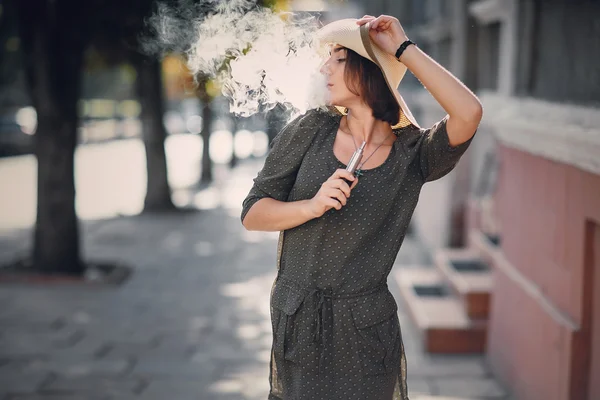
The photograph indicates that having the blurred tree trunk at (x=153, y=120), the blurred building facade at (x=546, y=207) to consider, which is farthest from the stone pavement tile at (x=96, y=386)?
the blurred tree trunk at (x=153, y=120)

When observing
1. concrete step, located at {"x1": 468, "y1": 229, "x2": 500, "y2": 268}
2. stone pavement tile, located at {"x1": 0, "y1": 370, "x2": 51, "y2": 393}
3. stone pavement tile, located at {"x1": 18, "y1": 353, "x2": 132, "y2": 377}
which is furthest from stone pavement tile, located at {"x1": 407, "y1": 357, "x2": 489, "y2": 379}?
stone pavement tile, located at {"x1": 0, "y1": 370, "x2": 51, "y2": 393}

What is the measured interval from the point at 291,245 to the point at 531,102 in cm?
290

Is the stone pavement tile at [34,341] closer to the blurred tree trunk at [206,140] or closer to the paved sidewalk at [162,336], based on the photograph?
the paved sidewalk at [162,336]

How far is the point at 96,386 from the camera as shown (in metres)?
5.18

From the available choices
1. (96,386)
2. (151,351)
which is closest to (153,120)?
(151,351)

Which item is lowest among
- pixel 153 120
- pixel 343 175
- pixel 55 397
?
pixel 55 397

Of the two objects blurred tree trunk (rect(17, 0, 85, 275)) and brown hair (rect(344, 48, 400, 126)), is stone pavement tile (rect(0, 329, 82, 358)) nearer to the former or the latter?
blurred tree trunk (rect(17, 0, 85, 275))

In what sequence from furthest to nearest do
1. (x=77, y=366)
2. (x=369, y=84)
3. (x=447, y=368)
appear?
(x=77, y=366)
(x=447, y=368)
(x=369, y=84)

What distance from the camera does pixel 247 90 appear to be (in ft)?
8.97

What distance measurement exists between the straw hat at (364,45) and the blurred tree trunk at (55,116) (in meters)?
6.42

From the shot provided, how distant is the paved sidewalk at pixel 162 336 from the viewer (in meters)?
5.15

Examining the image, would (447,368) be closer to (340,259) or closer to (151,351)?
(151,351)

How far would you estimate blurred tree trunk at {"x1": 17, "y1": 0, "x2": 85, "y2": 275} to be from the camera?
8.20m

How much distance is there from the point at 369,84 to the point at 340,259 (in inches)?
23.3
